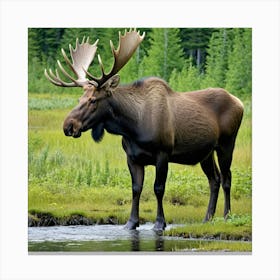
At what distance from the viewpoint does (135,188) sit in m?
14.9

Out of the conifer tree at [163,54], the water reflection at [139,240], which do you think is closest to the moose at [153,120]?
the water reflection at [139,240]

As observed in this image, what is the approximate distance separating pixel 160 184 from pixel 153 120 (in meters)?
0.87

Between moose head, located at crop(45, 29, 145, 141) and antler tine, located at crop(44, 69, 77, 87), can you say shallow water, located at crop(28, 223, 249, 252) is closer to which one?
moose head, located at crop(45, 29, 145, 141)

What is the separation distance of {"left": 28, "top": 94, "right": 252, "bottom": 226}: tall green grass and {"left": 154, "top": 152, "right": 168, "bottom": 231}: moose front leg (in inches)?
17.2

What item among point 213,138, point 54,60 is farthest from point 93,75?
point 213,138

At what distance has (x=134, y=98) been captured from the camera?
1477 cm

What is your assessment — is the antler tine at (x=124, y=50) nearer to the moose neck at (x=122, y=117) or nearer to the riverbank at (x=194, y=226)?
the moose neck at (x=122, y=117)

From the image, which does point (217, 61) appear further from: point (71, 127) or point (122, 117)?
point (71, 127)

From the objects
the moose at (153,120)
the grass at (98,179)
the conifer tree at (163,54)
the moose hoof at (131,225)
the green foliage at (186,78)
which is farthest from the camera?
the green foliage at (186,78)

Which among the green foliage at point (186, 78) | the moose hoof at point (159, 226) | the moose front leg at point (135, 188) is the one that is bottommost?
the moose hoof at point (159, 226)

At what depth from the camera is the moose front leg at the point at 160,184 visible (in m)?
14.6

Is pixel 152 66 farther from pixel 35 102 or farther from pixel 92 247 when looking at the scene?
pixel 92 247

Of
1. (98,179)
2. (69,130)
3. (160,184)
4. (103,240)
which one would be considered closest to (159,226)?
(160,184)

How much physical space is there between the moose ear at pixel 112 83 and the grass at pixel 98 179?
130 cm
